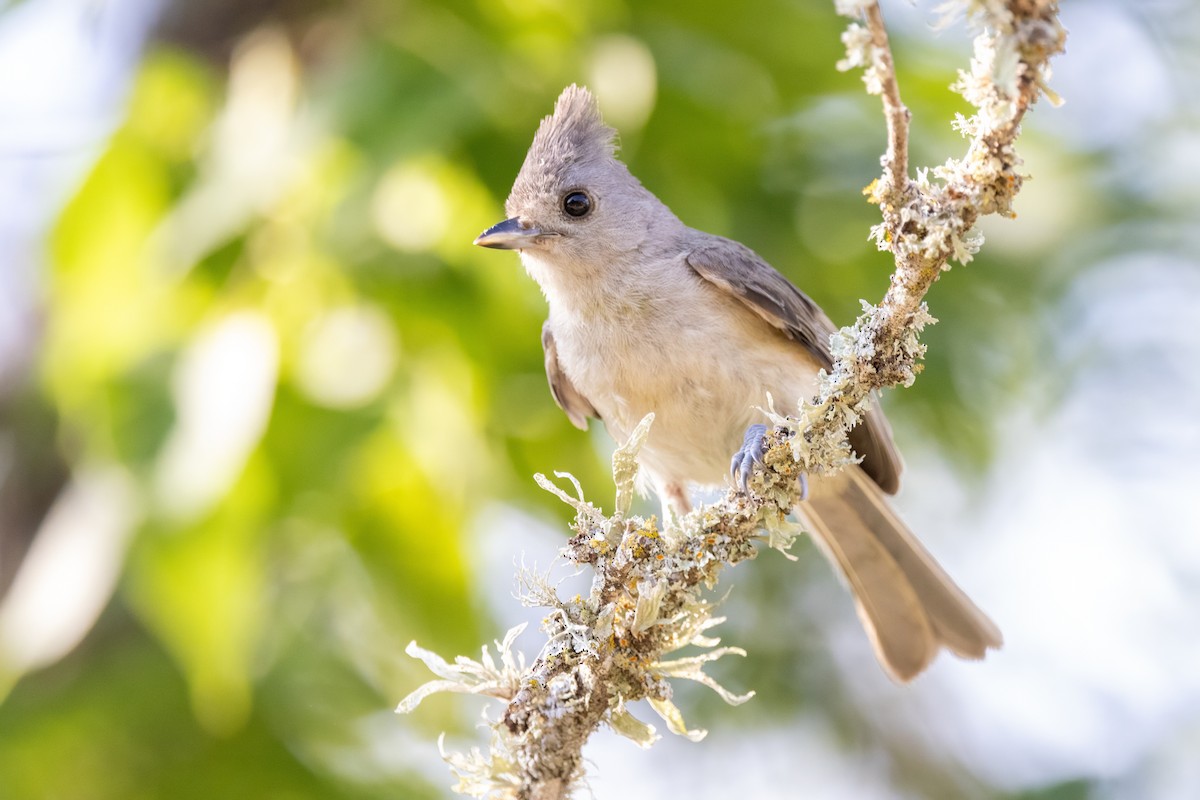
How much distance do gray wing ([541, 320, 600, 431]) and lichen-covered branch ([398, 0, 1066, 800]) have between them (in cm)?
145

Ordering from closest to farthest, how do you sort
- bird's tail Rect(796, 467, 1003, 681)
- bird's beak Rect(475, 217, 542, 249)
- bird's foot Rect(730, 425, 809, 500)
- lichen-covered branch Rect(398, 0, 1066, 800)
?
lichen-covered branch Rect(398, 0, 1066, 800), bird's foot Rect(730, 425, 809, 500), bird's beak Rect(475, 217, 542, 249), bird's tail Rect(796, 467, 1003, 681)

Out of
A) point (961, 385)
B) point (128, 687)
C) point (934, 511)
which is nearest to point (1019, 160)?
point (961, 385)

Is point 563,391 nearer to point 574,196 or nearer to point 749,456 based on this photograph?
point 574,196

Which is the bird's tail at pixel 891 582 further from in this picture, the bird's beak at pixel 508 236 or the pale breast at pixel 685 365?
the bird's beak at pixel 508 236

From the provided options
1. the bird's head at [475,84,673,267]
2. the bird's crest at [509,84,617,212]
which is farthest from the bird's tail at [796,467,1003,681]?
the bird's crest at [509,84,617,212]

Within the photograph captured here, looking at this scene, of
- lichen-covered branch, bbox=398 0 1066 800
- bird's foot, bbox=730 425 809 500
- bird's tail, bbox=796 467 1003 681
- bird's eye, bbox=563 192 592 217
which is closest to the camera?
lichen-covered branch, bbox=398 0 1066 800

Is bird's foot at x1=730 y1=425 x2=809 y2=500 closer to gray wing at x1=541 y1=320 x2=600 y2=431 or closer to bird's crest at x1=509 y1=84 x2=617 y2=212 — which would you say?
gray wing at x1=541 y1=320 x2=600 y2=431

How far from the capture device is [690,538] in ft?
6.26

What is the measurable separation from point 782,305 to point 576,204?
2.29 ft

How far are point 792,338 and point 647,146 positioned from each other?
2.85ft

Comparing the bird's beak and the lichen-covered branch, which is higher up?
the bird's beak

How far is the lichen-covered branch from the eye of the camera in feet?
5.44

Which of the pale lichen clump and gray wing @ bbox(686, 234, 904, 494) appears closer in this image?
the pale lichen clump

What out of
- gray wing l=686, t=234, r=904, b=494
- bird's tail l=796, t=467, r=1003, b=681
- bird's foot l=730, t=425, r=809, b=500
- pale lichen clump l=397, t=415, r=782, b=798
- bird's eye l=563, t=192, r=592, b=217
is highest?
bird's eye l=563, t=192, r=592, b=217
